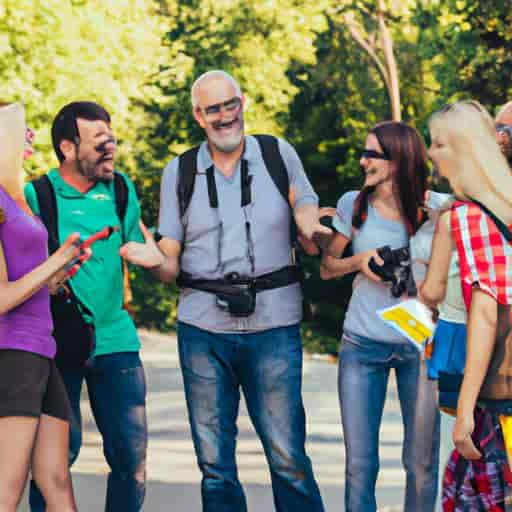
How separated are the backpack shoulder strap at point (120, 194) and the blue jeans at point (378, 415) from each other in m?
1.14

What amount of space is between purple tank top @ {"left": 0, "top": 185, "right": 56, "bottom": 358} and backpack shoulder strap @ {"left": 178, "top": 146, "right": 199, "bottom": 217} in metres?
0.98

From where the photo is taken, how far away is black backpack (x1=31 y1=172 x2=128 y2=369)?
17.6 ft

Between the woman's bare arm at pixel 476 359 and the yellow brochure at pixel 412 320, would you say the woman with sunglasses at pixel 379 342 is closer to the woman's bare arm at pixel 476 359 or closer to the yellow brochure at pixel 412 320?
the yellow brochure at pixel 412 320

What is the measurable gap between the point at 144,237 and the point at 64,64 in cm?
1108

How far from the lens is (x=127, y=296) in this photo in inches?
232

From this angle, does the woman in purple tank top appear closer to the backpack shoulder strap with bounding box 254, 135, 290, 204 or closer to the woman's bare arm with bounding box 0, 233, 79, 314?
the woman's bare arm with bounding box 0, 233, 79, 314

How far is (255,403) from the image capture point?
214 inches

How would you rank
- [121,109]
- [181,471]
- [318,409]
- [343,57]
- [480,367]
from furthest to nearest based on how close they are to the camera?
[343,57] → [121,109] → [318,409] → [181,471] → [480,367]

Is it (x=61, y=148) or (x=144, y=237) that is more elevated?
(x=61, y=148)

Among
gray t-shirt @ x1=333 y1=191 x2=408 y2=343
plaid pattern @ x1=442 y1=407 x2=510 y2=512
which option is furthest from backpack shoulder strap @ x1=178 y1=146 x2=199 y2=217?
plaid pattern @ x1=442 y1=407 x2=510 y2=512

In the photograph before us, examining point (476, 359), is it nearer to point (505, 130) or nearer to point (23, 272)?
point (505, 130)

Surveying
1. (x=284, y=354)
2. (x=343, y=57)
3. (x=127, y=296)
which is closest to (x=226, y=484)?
(x=284, y=354)

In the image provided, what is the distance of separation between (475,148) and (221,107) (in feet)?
5.33

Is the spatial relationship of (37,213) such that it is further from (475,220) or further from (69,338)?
(475,220)
